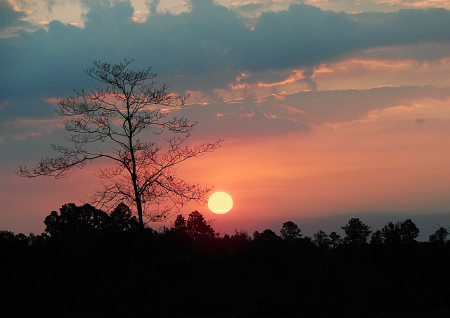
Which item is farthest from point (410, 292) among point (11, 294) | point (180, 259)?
point (11, 294)

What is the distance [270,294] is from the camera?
2931cm

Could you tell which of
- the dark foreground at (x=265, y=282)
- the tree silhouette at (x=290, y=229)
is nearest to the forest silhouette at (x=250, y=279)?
the dark foreground at (x=265, y=282)

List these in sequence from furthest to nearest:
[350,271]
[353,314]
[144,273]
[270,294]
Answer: [350,271], [270,294], [353,314], [144,273]

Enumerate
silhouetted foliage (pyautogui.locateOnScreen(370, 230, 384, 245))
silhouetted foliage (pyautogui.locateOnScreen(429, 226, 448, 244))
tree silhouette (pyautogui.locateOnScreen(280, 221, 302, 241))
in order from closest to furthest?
1. silhouetted foliage (pyautogui.locateOnScreen(429, 226, 448, 244))
2. silhouetted foliage (pyautogui.locateOnScreen(370, 230, 384, 245))
3. tree silhouette (pyautogui.locateOnScreen(280, 221, 302, 241))

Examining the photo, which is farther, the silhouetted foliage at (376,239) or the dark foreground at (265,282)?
the silhouetted foliage at (376,239)

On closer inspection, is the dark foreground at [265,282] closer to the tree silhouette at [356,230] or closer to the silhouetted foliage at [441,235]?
the silhouetted foliage at [441,235]

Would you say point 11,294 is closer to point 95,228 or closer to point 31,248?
point 31,248

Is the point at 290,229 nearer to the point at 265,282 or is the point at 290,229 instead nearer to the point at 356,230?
the point at 356,230

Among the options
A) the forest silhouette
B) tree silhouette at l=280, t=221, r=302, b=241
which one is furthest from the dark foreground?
tree silhouette at l=280, t=221, r=302, b=241

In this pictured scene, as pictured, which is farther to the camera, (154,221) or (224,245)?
(224,245)

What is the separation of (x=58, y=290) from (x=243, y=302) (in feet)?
52.5

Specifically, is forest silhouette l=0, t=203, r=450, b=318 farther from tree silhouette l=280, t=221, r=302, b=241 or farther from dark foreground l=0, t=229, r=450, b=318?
tree silhouette l=280, t=221, r=302, b=241

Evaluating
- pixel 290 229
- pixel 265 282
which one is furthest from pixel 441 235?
pixel 290 229

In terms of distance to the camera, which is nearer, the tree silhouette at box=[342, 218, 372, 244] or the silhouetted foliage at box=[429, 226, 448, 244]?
the silhouetted foliage at box=[429, 226, 448, 244]
